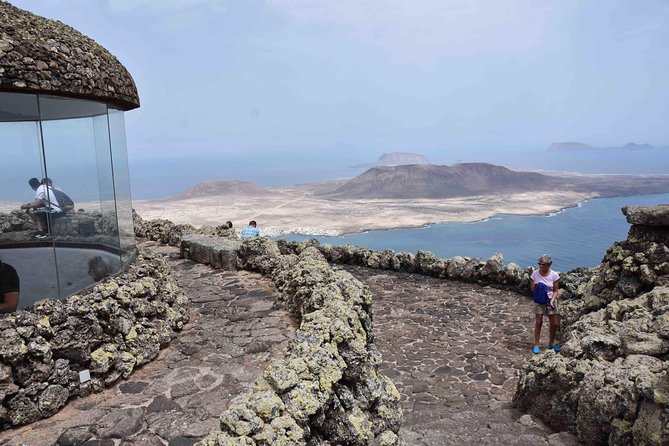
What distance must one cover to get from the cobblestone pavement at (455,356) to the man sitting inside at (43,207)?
515 cm

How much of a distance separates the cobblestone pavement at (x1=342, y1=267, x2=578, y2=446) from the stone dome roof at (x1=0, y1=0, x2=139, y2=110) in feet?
18.4

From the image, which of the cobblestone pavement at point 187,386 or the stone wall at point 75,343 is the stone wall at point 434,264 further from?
the stone wall at point 75,343

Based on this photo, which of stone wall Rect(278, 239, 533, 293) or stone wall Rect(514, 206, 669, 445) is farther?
stone wall Rect(278, 239, 533, 293)

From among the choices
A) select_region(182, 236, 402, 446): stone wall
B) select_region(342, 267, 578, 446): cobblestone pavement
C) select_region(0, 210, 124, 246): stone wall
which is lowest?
select_region(342, 267, 578, 446): cobblestone pavement

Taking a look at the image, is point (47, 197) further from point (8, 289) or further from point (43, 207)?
point (8, 289)

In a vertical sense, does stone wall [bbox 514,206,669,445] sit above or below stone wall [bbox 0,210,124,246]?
below

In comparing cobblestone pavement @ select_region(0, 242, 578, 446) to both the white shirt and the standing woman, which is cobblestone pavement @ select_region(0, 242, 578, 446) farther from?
the white shirt

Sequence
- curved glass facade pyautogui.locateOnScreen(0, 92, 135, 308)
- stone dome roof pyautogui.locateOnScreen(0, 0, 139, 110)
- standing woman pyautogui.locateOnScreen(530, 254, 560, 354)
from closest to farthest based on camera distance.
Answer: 1. stone dome roof pyautogui.locateOnScreen(0, 0, 139, 110)
2. curved glass facade pyautogui.locateOnScreen(0, 92, 135, 308)
3. standing woman pyautogui.locateOnScreen(530, 254, 560, 354)

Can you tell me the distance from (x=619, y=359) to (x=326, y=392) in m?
5.11

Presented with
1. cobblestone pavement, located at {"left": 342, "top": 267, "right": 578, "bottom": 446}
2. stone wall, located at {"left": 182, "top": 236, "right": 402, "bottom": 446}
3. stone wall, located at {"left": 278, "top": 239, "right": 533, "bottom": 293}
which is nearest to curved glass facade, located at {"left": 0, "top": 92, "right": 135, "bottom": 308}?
stone wall, located at {"left": 182, "top": 236, "right": 402, "bottom": 446}

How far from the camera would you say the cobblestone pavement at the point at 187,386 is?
4.58 meters

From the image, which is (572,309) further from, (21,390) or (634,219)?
(21,390)

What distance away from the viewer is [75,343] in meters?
5.39

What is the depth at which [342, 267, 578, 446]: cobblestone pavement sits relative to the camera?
6.73 metres
